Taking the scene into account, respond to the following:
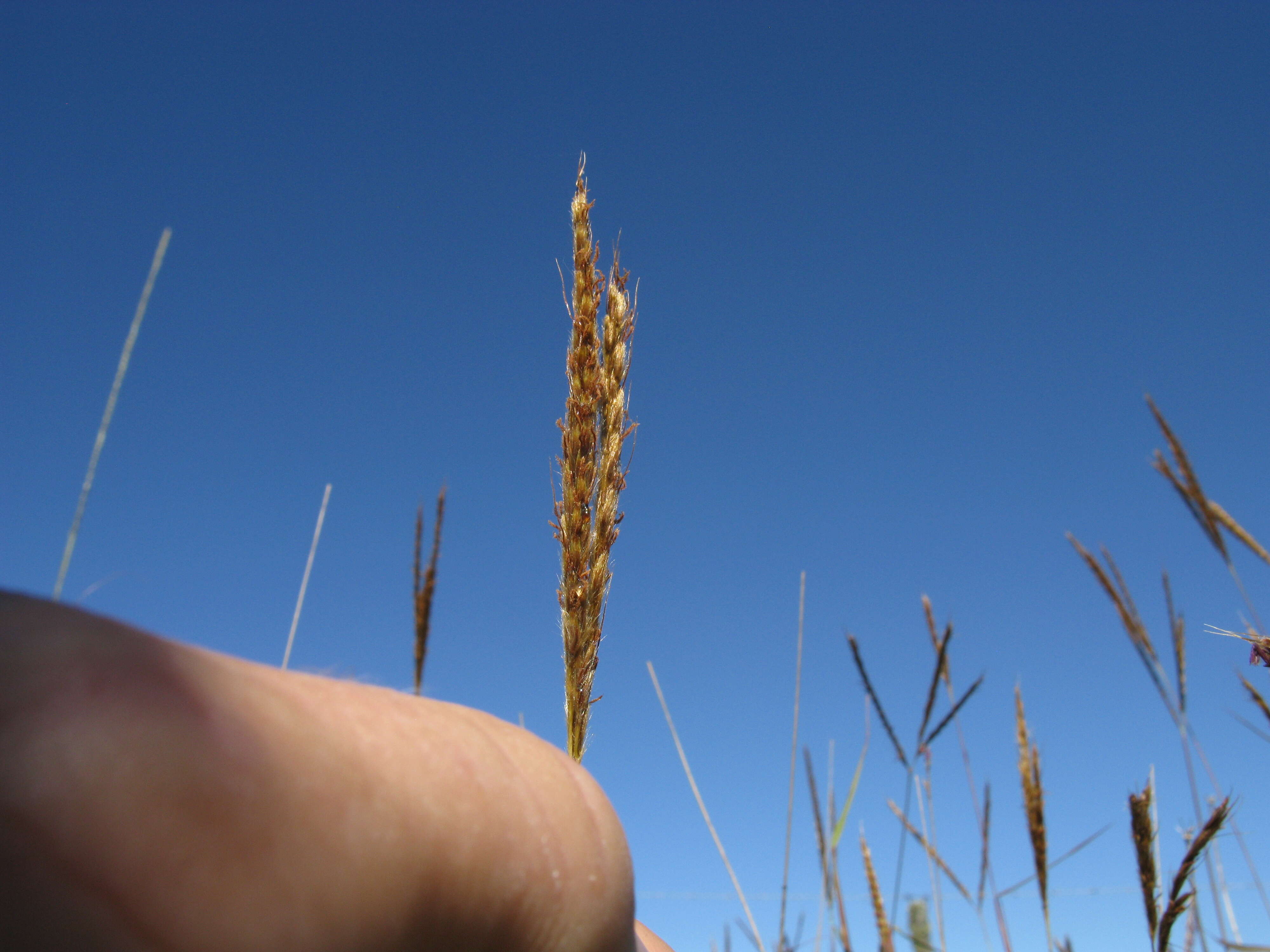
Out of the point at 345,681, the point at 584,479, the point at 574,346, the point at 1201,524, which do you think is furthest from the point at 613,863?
the point at 1201,524

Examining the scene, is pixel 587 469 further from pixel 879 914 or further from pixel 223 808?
pixel 879 914

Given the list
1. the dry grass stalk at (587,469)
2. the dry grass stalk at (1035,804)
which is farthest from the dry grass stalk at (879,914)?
the dry grass stalk at (587,469)

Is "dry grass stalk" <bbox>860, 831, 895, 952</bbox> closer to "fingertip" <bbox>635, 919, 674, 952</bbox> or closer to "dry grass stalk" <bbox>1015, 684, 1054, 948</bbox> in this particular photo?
"dry grass stalk" <bbox>1015, 684, 1054, 948</bbox>

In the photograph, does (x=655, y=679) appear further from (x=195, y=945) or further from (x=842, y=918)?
(x=195, y=945)

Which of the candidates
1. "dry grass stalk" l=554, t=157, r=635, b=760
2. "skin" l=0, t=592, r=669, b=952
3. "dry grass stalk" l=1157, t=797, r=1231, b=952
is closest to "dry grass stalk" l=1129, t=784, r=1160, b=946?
"dry grass stalk" l=1157, t=797, r=1231, b=952

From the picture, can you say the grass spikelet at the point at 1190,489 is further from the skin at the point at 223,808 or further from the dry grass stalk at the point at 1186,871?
the skin at the point at 223,808
